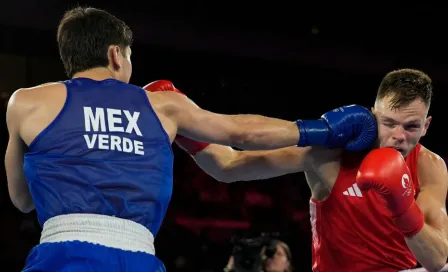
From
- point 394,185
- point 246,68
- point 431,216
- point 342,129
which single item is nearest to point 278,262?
point 431,216

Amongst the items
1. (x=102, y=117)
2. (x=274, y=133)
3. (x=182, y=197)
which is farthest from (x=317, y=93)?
(x=102, y=117)

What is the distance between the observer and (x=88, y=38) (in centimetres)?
196

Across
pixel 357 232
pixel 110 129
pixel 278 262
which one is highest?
pixel 110 129

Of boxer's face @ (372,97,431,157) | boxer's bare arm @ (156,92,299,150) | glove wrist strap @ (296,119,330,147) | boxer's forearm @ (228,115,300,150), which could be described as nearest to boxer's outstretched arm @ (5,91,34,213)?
boxer's bare arm @ (156,92,299,150)

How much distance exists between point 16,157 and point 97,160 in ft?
0.89

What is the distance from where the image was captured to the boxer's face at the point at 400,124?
7.72ft

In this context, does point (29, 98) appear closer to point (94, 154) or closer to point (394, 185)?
point (94, 154)

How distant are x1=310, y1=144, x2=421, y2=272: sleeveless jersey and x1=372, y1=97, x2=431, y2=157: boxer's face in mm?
176

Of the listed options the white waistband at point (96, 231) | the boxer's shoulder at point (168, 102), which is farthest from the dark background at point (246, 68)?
the white waistband at point (96, 231)

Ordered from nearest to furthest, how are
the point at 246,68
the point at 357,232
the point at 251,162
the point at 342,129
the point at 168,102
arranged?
the point at 168,102, the point at 342,129, the point at 357,232, the point at 251,162, the point at 246,68

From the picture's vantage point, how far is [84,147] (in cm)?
181

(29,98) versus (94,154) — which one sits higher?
(29,98)

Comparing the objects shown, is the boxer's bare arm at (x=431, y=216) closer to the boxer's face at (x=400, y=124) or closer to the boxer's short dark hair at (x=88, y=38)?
the boxer's face at (x=400, y=124)

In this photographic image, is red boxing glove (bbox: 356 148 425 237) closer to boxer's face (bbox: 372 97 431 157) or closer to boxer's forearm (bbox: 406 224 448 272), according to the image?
boxer's forearm (bbox: 406 224 448 272)
